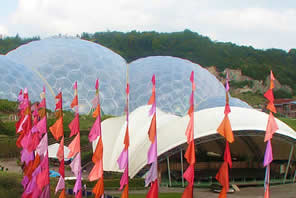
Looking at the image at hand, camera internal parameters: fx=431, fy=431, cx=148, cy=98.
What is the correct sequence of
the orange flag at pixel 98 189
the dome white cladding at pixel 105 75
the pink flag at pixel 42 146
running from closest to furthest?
1. the orange flag at pixel 98 189
2. the pink flag at pixel 42 146
3. the dome white cladding at pixel 105 75

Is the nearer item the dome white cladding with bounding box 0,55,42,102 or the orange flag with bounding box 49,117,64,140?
the orange flag with bounding box 49,117,64,140

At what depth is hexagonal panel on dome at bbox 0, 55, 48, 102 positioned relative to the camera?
34156mm

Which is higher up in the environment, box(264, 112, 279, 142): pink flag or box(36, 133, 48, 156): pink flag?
box(264, 112, 279, 142): pink flag

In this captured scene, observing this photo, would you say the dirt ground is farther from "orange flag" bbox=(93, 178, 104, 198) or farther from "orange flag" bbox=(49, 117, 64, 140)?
"orange flag" bbox=(93, 178, 104, 198)

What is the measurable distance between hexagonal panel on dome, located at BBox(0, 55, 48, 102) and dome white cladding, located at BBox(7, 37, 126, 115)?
1.77 m

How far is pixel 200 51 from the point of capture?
109625mm

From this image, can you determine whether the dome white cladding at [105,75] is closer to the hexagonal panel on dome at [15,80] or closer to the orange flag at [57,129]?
the hexagonal panel on dome at [15,80]

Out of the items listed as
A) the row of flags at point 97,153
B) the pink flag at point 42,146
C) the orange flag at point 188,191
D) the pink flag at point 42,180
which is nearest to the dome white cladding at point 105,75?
the row of flags at point 97,153

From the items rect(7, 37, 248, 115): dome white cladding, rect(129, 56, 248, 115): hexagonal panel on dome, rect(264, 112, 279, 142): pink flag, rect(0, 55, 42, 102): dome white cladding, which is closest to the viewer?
rect(264, 112, 279, 142): pink flag

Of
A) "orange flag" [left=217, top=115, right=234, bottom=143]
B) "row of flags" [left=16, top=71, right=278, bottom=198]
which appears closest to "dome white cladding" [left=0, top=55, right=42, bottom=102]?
"row of flags" [left=16, top=71, right=278, bottom=198]

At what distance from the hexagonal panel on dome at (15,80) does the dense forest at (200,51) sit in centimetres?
6151

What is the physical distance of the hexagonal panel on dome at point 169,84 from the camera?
4203 cm

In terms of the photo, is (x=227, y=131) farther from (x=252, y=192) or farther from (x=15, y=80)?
(x=15, y=80)

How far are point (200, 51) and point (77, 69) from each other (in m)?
72.3
